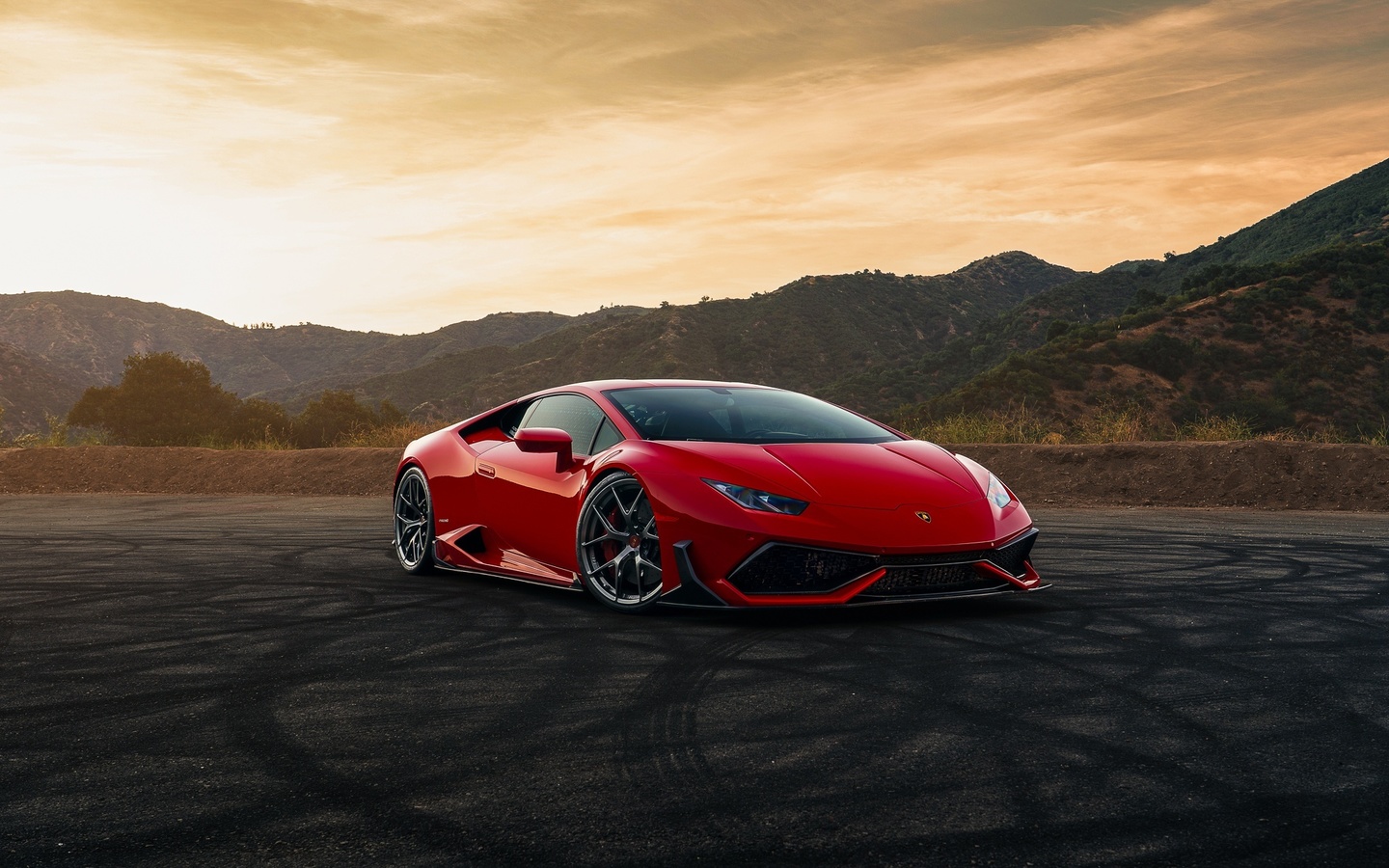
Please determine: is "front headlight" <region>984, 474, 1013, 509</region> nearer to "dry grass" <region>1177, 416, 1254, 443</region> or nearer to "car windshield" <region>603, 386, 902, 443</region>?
"car windshield" <region>603, 386, 902, 443</region>

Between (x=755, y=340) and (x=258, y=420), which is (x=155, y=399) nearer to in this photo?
(x=258, y=420)

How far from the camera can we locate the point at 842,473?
21.3 feet

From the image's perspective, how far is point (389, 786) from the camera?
3609 mm

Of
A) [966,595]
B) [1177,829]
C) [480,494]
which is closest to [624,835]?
[1177,829]

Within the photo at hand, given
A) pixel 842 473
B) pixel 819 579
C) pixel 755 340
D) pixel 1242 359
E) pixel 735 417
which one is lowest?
pixel 819 579

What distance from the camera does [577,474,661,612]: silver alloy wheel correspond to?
652cm

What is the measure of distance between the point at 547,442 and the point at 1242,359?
46972 millimetres

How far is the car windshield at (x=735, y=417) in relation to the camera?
7.10 m

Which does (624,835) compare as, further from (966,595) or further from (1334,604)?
(1334,604)

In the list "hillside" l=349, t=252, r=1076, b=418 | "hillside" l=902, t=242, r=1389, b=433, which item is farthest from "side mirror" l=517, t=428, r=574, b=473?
"hillside" l=349, t=252, r=1076, b=418

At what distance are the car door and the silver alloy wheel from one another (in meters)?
0.16

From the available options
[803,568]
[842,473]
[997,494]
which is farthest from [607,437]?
[997,494]

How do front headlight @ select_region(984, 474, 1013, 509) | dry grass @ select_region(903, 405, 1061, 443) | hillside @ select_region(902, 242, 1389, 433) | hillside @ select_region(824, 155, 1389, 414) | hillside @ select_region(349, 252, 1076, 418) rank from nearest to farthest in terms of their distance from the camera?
1. front headlight @ select_region(984, 474, 1013, 509)
2. dry grass @ select_region(903, 405, 1061, 443)
3. hillside @ select_region(902, 242, 1389, 433)
4. hillside @ select_region(824, 155, 1389, 414)
5. hillside @ select_region(349, 252, 1076, 418)

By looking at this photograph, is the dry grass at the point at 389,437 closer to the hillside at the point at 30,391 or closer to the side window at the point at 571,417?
the side window at the point at 571,417
